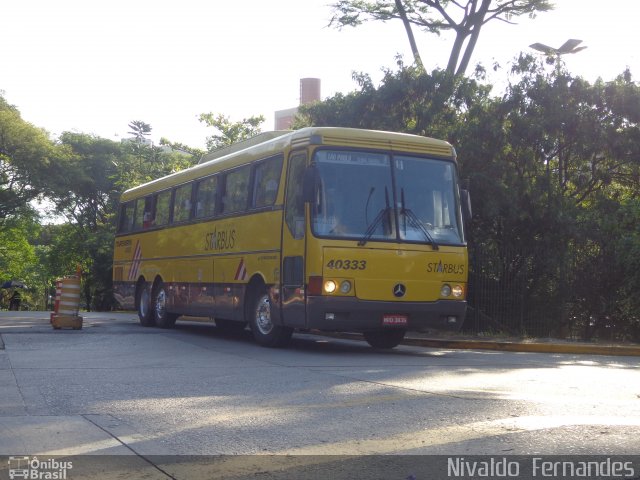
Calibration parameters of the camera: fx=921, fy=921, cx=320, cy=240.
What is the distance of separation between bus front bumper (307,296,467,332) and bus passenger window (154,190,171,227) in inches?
309

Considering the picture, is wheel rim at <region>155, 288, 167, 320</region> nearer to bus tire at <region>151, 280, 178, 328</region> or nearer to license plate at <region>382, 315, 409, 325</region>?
bus tire at <region>151, 280, 178, 328</region>

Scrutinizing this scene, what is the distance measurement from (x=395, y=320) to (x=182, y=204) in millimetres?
7255

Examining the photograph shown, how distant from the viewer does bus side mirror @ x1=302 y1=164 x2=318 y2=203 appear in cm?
1336

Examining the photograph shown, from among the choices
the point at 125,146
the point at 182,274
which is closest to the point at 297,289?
the point at 182,274

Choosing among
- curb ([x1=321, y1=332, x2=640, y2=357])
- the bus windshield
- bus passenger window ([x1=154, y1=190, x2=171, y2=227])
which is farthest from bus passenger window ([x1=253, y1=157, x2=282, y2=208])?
bus passenger window ([x1=154, y1=190, x2=171, y2=227])

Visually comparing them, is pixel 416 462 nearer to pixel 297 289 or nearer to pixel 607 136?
pixel 297 289

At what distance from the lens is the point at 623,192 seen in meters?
22.4

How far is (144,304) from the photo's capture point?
2144cm

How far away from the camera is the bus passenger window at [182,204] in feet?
62.7

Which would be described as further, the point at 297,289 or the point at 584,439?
the point at 297,289

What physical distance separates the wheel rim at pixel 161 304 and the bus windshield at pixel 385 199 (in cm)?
763

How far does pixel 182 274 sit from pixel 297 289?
5.86 metres

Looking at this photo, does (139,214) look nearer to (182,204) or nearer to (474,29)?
(182,204)

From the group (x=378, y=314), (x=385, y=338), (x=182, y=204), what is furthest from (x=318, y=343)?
(x=182, y=204)
